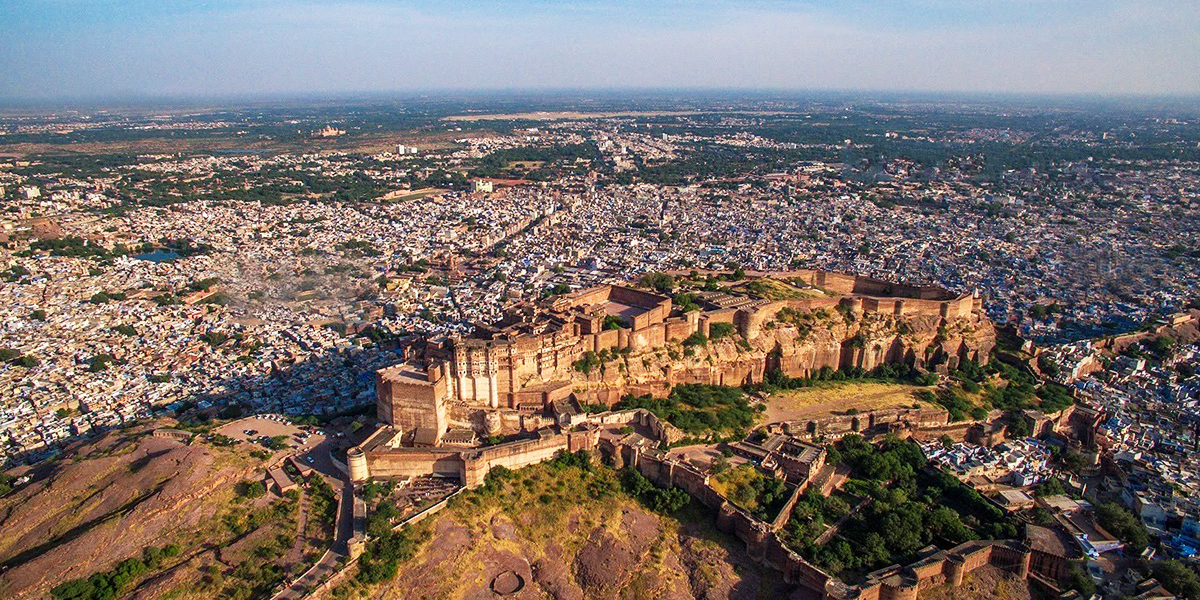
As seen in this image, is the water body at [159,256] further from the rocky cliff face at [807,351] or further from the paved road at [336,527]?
the rocky cliff face at [807,351]

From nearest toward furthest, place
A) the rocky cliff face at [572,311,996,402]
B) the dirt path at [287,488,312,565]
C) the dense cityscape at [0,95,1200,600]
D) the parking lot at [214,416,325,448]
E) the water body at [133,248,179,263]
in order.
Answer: the dirt path at [287,488,312,565] < the dense cityscape at [0,95,1200,600] < the parking lot at [214,416,325,448] < the rocky cliff face at [572,311,996,402] < the water body at [133,248,179,263]

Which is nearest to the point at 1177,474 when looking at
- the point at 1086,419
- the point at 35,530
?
A: the point at 1086,419

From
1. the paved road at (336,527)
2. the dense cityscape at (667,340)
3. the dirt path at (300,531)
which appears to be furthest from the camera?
the dense cityscape at (667,340)

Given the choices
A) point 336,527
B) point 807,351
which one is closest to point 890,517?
point 807,351

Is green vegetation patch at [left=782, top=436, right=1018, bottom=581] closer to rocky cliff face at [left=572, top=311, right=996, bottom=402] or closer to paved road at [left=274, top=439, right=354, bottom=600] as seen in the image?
rocky cliff face at [left=572, top=311, right=996, bottom=402]

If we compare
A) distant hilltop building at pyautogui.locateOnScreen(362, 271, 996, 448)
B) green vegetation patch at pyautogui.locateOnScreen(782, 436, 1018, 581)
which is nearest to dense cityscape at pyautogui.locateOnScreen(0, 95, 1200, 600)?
green vegetation patch at pyautogui.locateOnScreen(782, 436, 1018, 581)

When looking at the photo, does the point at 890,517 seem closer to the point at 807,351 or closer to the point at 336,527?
the point at 807,351

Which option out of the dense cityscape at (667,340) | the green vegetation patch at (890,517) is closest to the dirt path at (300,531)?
the dense cityscape at (667,340)
